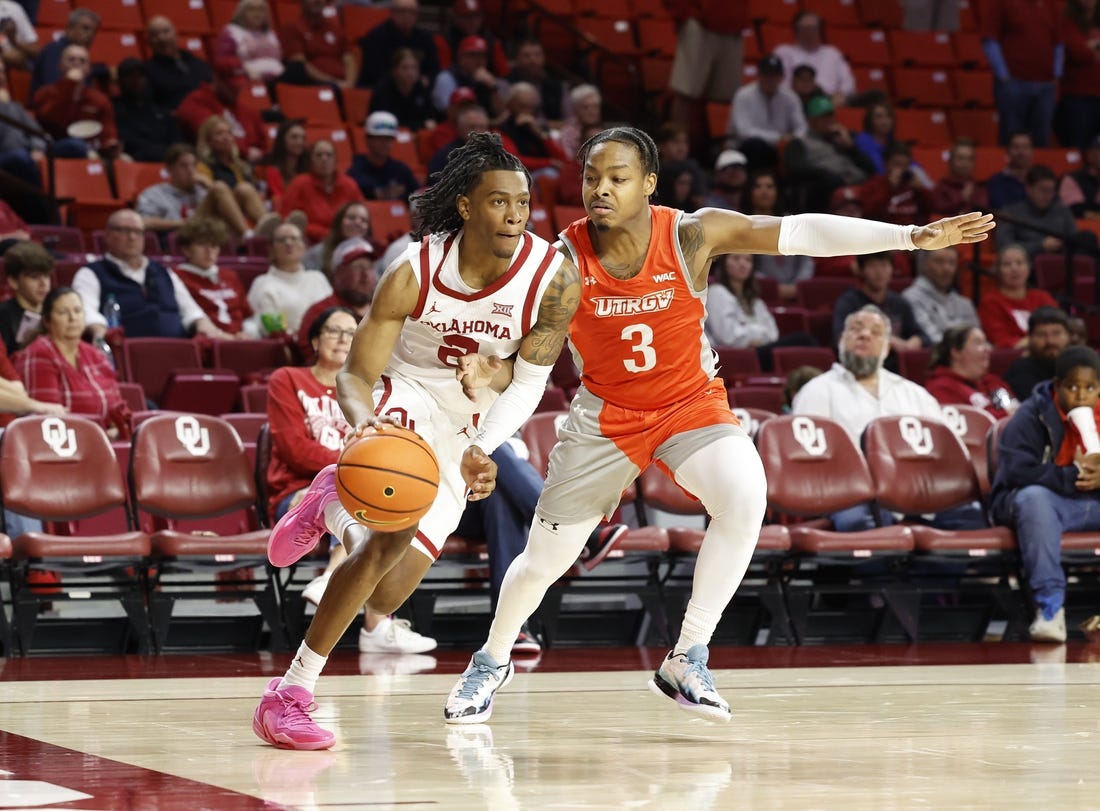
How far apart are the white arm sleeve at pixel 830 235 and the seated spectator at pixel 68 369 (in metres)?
4.29

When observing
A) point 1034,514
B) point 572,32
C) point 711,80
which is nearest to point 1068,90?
point 711,80

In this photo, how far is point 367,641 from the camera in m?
7.34

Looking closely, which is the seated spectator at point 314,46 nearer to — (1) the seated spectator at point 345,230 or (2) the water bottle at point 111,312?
(1) the seated spectator at point 345,230

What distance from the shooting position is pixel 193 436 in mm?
7734

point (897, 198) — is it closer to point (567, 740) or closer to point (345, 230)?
point (345, 230)

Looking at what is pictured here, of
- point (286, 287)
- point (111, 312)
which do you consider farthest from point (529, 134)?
point (111, 312)

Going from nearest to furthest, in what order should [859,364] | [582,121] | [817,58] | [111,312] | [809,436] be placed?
1. [809,436]
2. [859,364]
3. [111,312]
4. [582,121]
5. [817,58]

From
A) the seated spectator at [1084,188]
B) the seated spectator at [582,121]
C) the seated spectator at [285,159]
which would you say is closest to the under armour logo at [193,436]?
the seated spectator at [285,159]

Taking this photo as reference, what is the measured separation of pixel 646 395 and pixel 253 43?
928 centimetres

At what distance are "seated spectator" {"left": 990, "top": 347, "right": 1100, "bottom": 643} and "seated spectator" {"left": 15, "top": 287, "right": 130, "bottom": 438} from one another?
436 cm

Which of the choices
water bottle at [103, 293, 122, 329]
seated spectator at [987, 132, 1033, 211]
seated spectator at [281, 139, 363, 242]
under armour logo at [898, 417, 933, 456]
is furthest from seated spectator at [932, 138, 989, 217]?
water bottle at [103, 293, 122, 329]

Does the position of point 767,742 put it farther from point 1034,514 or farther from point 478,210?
point 1034,514

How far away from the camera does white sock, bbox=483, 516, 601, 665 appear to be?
494cm

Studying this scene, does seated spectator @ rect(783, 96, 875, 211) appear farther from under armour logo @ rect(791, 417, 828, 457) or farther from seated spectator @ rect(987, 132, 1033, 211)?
under armour logo @ rect(791, 417, 828, 457)
